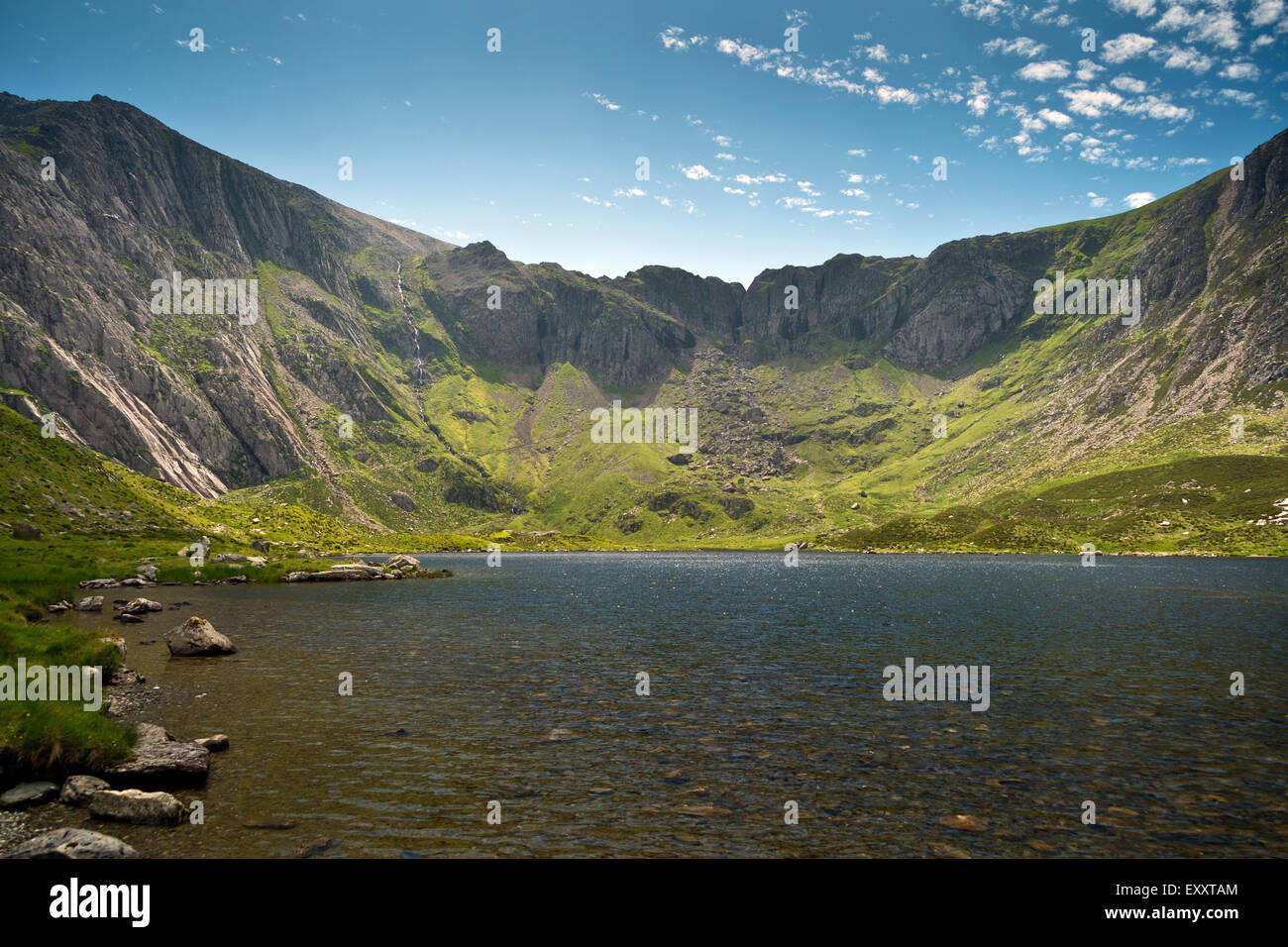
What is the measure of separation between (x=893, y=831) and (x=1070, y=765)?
1230 cm

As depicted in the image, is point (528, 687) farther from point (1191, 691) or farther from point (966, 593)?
point (966, 593)

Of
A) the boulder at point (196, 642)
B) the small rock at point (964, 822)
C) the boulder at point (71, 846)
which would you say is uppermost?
the boulder at point (71, 846)

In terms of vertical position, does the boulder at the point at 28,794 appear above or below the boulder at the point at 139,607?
above

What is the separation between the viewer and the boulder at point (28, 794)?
22.2m

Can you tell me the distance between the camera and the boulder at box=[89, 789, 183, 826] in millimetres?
21828

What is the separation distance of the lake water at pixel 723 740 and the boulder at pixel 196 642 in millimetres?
1835

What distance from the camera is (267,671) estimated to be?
47562 mm

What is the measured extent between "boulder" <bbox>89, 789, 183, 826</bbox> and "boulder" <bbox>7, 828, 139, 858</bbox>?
4.41 metres

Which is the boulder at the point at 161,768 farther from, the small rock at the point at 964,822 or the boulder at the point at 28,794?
the small rock at the point at 964,822

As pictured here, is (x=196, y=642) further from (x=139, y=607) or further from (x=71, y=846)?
(x=71, y=846)

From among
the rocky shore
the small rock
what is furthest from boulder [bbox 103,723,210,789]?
Result: the small rock

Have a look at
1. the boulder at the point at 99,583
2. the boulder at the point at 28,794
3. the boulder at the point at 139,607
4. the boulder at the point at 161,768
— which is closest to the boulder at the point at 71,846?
the boulder at the point at 28,794
